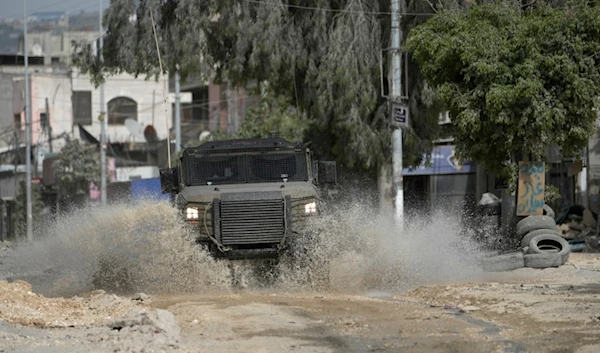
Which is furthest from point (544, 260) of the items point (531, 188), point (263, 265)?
point (263, 265)

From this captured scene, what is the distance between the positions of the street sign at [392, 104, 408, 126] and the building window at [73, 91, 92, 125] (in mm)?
45690

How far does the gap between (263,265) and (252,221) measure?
3.93ft

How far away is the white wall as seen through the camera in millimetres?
68000

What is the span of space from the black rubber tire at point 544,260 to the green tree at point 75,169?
40.8 metres

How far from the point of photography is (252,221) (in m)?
17.0

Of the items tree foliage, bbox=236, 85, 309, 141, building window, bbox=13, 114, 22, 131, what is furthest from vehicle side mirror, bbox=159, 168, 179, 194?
building window, bbox=13, 114, 22, 131

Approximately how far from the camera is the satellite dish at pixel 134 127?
6344 cm

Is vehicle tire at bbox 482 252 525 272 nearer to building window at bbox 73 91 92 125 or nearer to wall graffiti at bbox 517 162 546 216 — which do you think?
wall graffiti at bbox 517 162 546 216

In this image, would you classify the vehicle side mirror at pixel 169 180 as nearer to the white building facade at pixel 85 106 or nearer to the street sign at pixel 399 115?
the street sign at pixel 399 115

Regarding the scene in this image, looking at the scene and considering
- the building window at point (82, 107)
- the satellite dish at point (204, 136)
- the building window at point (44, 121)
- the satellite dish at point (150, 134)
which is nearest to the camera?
the satellite dish at point (204, 136)

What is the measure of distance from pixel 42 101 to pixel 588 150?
140ft

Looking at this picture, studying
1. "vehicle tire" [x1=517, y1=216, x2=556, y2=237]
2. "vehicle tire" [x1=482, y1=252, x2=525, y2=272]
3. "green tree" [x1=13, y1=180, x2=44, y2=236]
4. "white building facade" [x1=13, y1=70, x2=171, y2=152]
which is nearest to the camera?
"vehicle tire" [x1=482, y1=252, x2=525, y2=272]

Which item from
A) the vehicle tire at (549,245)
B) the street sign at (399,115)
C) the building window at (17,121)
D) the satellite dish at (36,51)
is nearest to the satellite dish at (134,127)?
the building window at (17,121)

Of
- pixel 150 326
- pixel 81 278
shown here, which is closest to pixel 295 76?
pixel 81 278
